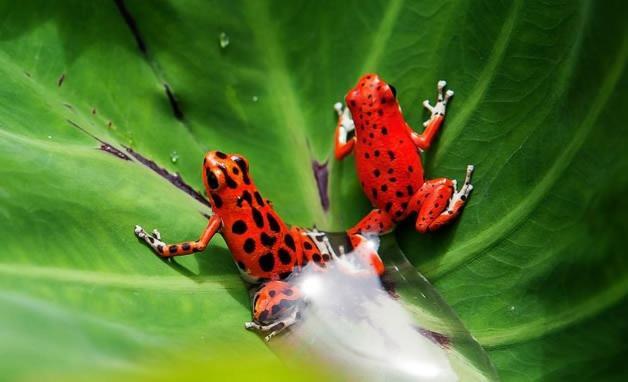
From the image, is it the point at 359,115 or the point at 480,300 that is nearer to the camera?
the point at 480,300

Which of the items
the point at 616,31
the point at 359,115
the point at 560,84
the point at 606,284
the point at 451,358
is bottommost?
the point at 451,358

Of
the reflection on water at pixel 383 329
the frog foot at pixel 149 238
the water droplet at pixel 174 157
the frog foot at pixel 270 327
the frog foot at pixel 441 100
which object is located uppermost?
the frog foot at pixel 441 100

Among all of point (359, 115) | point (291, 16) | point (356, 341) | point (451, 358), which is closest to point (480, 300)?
point (451, 358)

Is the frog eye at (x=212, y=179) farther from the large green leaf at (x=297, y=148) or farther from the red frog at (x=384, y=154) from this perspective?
the red frog at (x=384, y=154)

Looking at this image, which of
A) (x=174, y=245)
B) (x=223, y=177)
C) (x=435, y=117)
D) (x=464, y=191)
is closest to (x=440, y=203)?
(x=464, y=191)

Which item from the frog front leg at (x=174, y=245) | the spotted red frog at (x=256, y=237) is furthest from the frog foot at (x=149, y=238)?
the spotted red frog at (x=256, y=237)

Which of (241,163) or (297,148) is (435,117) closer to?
(297,148)

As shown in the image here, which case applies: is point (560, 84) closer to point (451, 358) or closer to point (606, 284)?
point (606, 284)
